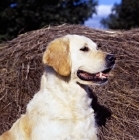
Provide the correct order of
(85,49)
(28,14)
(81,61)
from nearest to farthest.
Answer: (81,61) < (85,49) < (28,14)

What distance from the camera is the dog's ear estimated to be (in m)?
4.31

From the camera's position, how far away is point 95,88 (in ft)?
21.0

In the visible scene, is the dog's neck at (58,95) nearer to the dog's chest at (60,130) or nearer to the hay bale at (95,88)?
the dog's chest at (60,130)

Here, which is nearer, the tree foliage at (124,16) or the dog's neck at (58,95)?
the dog's neck at (58,95)

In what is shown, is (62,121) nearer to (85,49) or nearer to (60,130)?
(60,130)

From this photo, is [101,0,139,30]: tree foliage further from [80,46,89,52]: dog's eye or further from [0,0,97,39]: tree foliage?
[80,46,89,52]: dog's eye

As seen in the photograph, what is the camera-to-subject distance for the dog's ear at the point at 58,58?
14.1 feet

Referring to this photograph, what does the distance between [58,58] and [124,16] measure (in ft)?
83.0

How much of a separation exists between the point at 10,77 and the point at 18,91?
346 mm

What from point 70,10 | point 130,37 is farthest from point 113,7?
point 130,37

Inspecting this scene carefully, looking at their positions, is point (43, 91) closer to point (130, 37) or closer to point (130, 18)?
point (130, 37)

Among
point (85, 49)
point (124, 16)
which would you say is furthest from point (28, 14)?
point (85, 49)

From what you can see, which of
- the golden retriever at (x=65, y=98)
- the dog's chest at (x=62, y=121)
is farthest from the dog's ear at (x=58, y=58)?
the dog's chest at (x=62, y=121)

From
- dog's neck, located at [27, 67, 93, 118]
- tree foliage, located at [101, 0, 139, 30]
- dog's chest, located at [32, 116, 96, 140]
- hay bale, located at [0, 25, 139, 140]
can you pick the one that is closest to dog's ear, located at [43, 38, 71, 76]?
dog's neck, located at [27, 67, 93, 118]
